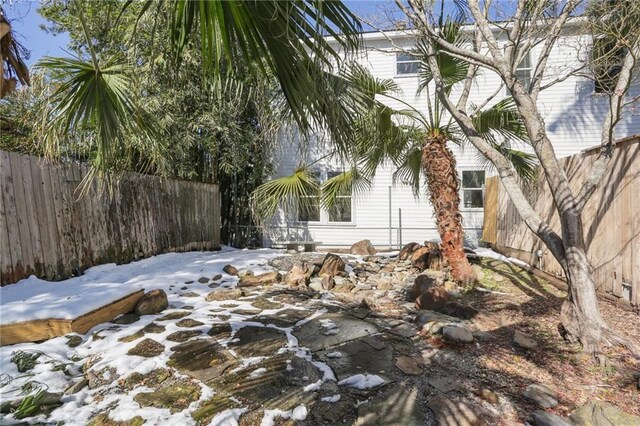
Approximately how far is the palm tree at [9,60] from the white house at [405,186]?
6.97 meters

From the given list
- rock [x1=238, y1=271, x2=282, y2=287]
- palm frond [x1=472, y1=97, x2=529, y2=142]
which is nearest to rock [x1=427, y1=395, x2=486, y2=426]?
rock [x1=238, y1=271, x2=282, y2=287]

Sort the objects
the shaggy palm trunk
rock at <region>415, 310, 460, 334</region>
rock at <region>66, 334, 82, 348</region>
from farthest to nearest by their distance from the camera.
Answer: the shaggy palm trunk < rock at <region>415, 310, 460, 334</region> < rock at <region>66, 334, 82, 348</region>

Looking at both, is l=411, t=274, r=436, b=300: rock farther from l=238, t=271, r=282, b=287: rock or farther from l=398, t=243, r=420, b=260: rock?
l=398, t=243, r=420, b=260: rock

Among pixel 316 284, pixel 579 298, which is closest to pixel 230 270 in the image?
pixel 316 284

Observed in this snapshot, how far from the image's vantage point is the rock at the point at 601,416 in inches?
89.0

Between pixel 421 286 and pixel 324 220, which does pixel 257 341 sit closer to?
pixel 421 286

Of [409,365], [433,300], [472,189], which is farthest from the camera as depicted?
[472,189]

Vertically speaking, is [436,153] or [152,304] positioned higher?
[436,153]

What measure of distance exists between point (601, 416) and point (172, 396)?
112 inches

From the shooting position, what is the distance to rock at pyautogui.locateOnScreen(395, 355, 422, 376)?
287cm

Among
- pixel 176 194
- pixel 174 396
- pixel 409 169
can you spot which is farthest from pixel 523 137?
pixel 176 194

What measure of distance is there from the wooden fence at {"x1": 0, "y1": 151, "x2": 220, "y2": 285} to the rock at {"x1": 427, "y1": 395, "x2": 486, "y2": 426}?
5.18 m

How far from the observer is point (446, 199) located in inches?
232

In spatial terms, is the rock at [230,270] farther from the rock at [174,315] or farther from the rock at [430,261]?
the rock at [430,261]
